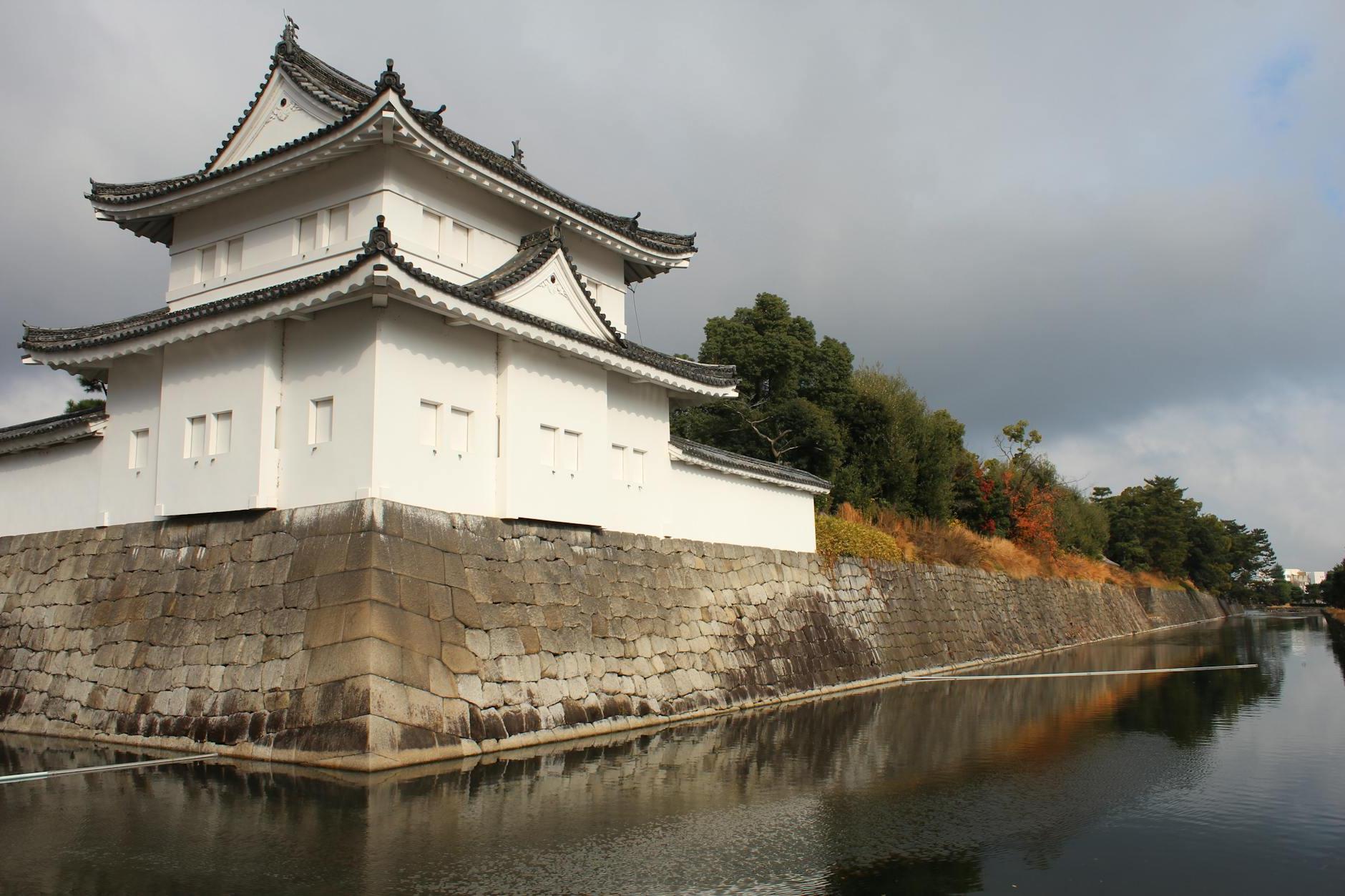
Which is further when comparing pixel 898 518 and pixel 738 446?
pixel 738 446

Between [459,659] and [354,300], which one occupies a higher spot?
[354,300]

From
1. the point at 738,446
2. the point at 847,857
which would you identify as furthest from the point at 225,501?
the point at 738,446

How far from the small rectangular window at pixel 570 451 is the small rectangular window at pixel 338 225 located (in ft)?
13.0

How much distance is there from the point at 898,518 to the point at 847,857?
20.6 meters

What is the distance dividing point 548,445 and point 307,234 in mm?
4480

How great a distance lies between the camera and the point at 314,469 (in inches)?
438

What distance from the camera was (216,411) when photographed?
12.0 meters

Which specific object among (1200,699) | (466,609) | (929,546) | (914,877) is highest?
(929,546)

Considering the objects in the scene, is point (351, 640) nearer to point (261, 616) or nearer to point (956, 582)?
point (261, 616)

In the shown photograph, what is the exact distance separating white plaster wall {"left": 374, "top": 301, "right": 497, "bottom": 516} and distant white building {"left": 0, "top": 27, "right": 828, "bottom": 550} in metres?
0.03

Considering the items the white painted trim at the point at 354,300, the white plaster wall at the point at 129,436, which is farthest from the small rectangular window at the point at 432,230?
the white plaster wall at the point at 129,436

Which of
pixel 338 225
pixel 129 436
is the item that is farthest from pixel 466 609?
pixel 129 436

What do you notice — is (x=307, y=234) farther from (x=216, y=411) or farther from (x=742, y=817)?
(x=742, y=817)

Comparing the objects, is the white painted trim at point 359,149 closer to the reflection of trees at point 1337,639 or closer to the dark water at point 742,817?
the dark water at point 742,817
